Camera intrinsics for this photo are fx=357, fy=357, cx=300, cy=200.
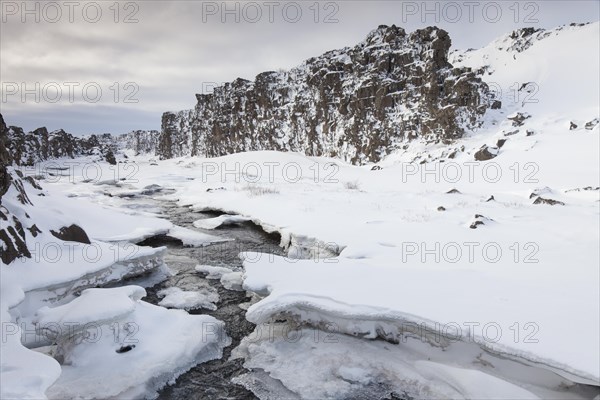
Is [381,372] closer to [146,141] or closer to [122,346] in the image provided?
[122,346]

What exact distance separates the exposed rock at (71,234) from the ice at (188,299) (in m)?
2.48

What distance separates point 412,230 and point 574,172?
48.9 feet

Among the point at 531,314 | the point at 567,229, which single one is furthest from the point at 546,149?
the point at 531,314

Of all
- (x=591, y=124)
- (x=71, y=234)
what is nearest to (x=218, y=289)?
(x=71, y=234)

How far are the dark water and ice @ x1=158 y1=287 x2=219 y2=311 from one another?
0.52 feet

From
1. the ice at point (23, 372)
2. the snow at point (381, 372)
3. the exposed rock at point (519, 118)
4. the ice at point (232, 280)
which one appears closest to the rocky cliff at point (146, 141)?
the exposed rock at point (519, 118)

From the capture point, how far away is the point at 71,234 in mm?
8562

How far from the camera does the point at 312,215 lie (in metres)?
13.7

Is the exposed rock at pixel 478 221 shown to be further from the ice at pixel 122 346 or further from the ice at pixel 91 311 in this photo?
the ice at pixel 91 311

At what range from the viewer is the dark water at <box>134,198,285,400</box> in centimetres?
501

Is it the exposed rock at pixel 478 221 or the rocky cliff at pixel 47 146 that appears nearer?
the exposed rock at pixel 478 221

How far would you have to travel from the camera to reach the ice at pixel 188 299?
7.52 meters

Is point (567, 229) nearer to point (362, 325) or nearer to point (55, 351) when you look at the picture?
point (362, 325)

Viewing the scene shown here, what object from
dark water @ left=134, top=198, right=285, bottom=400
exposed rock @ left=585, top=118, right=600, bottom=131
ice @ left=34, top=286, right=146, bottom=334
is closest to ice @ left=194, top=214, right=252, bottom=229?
dark water @ left=134, top=198, right=285, bottom=400
